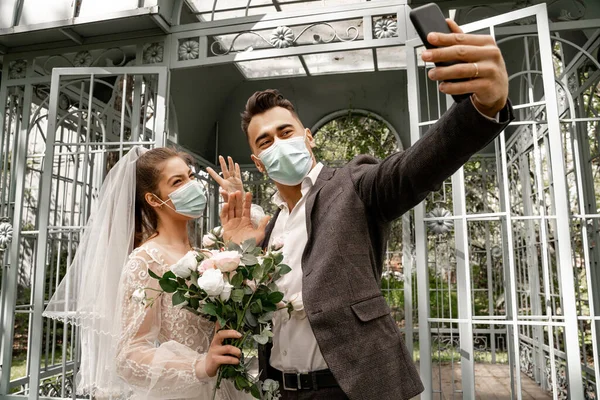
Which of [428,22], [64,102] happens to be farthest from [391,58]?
[428,22]

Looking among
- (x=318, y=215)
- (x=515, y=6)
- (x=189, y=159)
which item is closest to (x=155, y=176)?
(x=189, y=159)

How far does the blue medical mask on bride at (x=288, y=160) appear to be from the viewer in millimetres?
1590

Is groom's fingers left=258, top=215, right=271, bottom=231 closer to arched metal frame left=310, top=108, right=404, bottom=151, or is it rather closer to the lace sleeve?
the lace sleeve

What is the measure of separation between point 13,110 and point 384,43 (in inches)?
139

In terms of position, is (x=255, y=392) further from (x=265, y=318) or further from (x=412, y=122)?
(x=412, y=122)

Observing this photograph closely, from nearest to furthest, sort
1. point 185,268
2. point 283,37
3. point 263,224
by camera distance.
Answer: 1. point 185,268
2. point 263,224
3. point 283,37

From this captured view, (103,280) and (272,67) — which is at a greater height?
(272,67)

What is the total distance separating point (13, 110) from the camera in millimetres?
4238

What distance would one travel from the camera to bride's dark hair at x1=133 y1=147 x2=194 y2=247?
1985 mm

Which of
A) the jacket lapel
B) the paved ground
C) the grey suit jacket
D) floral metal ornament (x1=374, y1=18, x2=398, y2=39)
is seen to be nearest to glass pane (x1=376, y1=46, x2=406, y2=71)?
floral metal ornament (x1=374, y1=18, x2=398, y2=39)

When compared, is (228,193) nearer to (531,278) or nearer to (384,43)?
(384,43)

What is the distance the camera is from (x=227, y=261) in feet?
4.10

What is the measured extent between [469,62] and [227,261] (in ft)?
2.63

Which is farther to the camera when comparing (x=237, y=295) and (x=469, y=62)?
(x=237, y=295)
